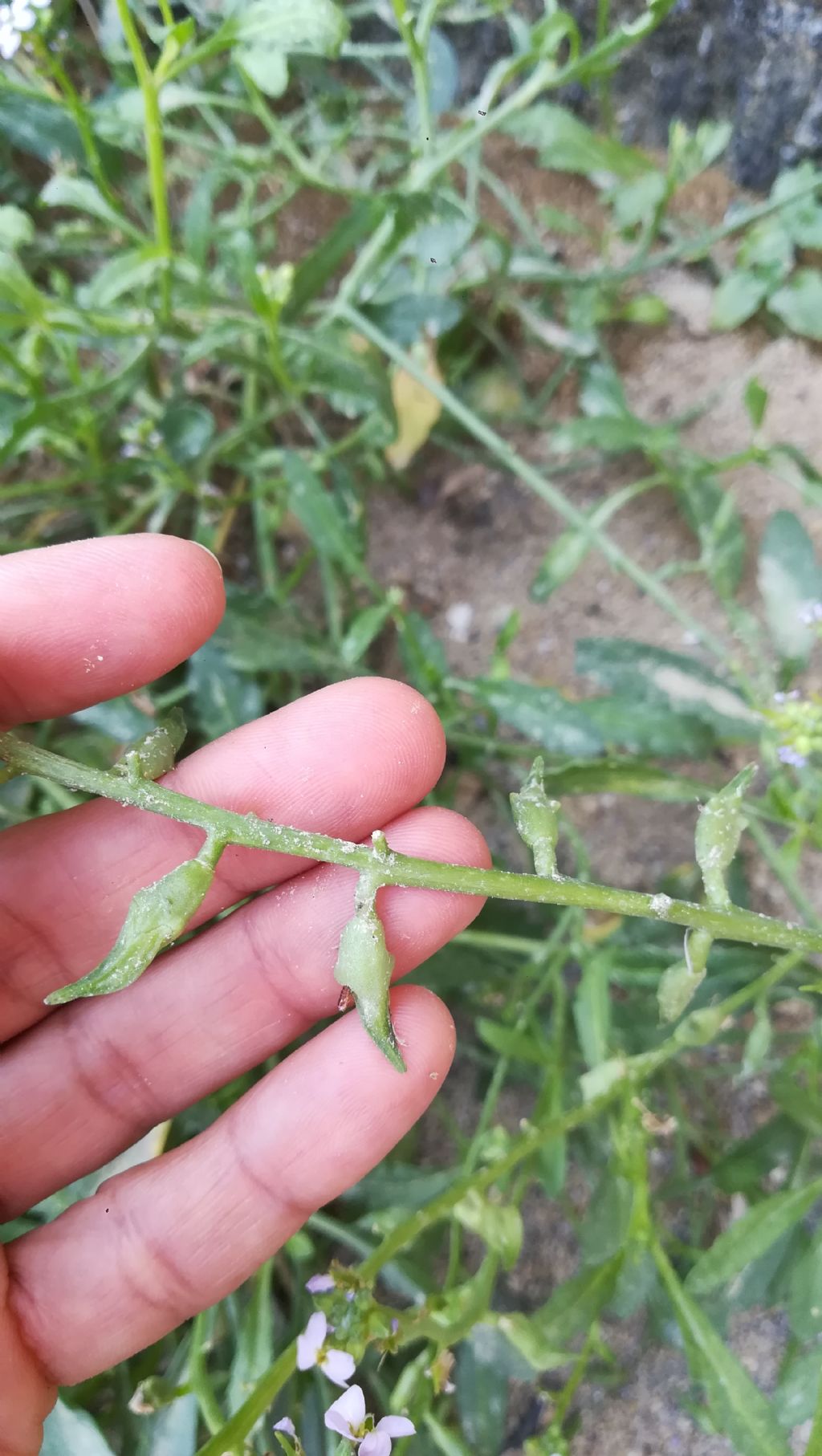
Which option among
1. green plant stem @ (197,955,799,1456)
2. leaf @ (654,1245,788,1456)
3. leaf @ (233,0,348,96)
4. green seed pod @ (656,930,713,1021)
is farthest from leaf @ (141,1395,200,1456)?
leaf @ (233,0,348,96)

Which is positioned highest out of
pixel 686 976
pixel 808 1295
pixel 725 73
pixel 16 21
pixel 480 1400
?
pixel 16 21

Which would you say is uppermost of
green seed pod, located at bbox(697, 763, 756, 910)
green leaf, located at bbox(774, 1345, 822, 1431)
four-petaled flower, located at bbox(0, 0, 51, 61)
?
four-petaled flower, located at bbox(0, 0, 51, 61)

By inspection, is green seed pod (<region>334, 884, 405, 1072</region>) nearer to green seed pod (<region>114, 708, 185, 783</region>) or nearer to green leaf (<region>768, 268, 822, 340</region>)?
green seed pod (<region>114, 708, 185, 783</region>)

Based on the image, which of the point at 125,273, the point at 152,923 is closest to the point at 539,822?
the point at 152,923

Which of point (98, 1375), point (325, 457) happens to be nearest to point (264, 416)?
point (325, 457)

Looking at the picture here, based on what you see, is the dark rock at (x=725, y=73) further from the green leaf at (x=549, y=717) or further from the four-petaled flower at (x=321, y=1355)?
the four-petaled flower at (x=321, y=1355)

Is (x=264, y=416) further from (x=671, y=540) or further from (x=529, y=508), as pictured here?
(x=671, y=540)

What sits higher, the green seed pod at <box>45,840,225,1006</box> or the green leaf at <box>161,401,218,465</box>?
the green leaf at <box>161,401,218,465</box>

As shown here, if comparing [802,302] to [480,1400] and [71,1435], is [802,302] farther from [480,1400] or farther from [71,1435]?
[71,1435]
